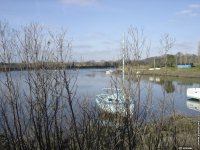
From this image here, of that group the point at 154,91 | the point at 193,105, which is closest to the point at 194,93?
the point at 193,105

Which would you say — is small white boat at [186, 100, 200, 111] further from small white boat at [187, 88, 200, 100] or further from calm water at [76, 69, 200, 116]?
small white boat at [187, 88, 200, 100]

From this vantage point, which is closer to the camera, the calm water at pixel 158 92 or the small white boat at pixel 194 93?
the calm water at pixel 158 92

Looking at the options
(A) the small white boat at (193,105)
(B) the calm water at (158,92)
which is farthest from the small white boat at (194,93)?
(A) the small white boat at (193,105)

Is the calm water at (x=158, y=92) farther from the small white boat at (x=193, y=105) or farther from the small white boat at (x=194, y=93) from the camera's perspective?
the small white boat at (x=194, y=93)

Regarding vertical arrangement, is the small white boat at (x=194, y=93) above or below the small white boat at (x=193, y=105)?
above

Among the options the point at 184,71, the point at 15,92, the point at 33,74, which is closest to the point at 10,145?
the point at 15,92

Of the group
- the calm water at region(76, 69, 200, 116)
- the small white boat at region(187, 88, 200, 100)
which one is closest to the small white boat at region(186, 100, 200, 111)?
the calm water at region(76, 69, 200, 116)

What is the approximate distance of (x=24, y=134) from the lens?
689 centimetres

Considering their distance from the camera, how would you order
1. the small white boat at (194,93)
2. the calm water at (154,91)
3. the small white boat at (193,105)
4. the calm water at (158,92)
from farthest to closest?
the small white boat at (194,93) < the small white boat at (193,105) < the calm water at (158,92) < the calm water at (154,91)

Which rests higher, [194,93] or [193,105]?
[194,93]

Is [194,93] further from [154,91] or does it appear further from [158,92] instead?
Answer: [154,91]

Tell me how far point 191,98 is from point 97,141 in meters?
29.0

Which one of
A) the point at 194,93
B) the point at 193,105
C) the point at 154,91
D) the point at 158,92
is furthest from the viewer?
the point at 154,91

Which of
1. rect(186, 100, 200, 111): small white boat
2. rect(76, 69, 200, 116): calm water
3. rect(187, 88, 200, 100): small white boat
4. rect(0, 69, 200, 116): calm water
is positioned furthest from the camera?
rect(187, 88, 200, 100): small white boat
